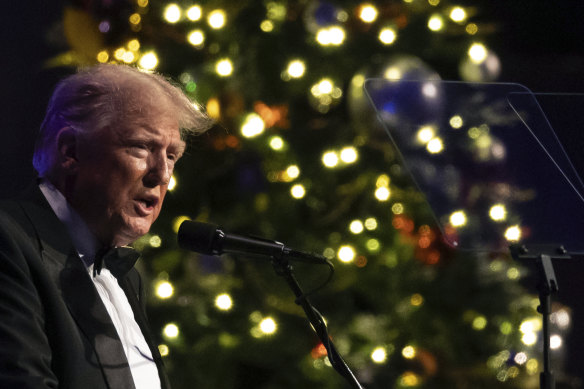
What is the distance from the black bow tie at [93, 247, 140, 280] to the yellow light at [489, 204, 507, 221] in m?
0.84

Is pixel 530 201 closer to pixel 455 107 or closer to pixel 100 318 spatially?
pixel 455 107

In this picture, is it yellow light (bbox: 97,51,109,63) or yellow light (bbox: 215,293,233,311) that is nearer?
yellow light (bbox: 215,293,233,311)

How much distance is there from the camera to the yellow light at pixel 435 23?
311 cm

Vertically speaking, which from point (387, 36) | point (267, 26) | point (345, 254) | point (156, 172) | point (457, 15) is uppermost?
point (457, 15)

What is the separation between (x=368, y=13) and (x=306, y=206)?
0.85m

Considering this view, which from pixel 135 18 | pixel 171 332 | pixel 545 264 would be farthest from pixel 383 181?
pixel 545 264

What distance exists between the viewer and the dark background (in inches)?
131

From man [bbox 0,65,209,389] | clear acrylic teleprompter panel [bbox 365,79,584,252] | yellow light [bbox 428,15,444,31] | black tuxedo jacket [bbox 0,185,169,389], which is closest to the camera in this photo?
black tuxedo jacket [bbox 0,185,169,389]

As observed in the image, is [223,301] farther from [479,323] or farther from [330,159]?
[479,323]

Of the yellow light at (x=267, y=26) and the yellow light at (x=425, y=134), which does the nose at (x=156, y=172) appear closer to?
the yellow light at (x=425, y=134)

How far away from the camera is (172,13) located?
303 centimetres

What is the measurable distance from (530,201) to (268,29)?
69.2 inches

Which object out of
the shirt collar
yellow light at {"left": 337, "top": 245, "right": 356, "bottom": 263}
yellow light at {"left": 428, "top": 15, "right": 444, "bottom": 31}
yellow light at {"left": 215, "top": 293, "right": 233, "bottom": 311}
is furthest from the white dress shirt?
yellow light at {"left": 428, "top": 15, "right": 444, "bottom": 31}

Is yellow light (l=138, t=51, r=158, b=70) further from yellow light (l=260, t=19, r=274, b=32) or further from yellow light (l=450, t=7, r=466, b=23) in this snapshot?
yellow light (l=450, t=7, r=466, b=23)
